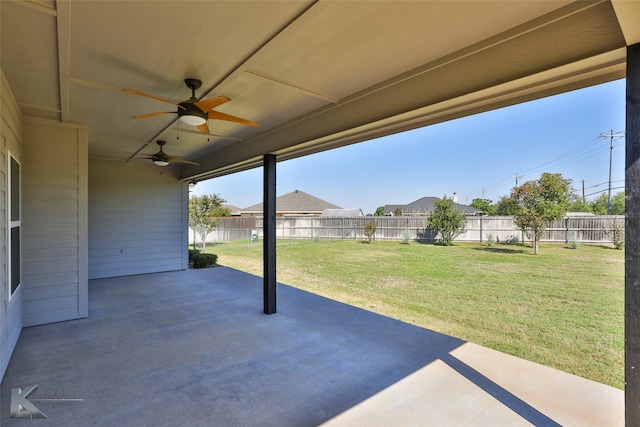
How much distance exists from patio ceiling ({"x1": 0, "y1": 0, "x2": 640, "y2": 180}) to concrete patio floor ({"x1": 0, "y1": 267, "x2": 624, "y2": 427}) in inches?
86.2

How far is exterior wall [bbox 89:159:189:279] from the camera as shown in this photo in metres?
6.42

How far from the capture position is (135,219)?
687 cm

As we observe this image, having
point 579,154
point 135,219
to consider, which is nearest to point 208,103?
point 135,219

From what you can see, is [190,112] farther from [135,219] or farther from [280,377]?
[135,219]

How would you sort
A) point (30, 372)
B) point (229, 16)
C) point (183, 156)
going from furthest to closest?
point (183, 156) → point (30, 372) → point (229, 16)

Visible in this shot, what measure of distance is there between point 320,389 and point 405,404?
0.64 m

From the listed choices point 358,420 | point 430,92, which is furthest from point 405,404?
point 430,92

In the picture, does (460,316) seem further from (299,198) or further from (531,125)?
(299,198)

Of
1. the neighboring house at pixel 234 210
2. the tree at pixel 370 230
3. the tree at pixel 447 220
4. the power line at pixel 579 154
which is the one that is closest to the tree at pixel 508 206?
the power line at pixel 579 154

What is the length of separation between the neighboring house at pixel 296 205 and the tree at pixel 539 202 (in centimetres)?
1600

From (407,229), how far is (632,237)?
11074 millimetres

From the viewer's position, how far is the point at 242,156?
4.86 meters

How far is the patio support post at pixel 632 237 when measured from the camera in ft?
4.66

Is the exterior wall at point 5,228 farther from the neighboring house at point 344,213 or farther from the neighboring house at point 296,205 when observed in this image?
the neighboring house at point 296,205
